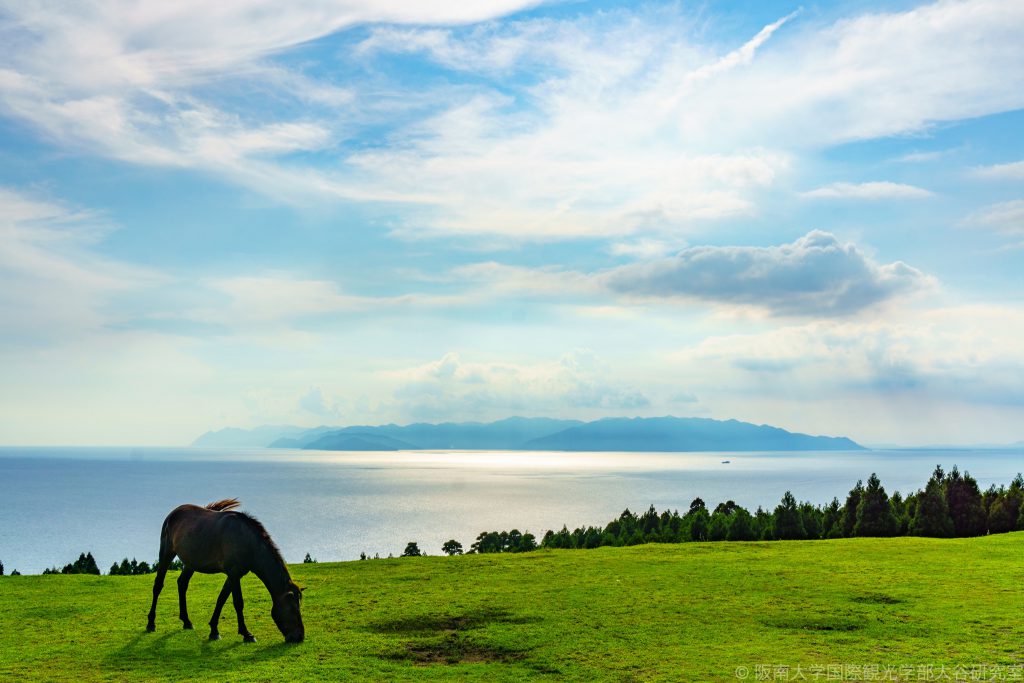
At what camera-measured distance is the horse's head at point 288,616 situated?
1316 cm

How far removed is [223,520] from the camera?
13.9m

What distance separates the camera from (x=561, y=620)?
14.7m

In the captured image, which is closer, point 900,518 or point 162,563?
point 162,563

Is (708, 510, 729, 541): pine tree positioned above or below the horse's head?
below

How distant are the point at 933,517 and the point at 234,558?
34.1 metres

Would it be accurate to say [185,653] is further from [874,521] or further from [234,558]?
[874,521]

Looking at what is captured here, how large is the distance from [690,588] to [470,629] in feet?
21.9

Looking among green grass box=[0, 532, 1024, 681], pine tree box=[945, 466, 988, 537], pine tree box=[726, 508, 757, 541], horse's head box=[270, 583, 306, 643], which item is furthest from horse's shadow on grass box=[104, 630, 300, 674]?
pine tree box=[945, 466, 988, 537]

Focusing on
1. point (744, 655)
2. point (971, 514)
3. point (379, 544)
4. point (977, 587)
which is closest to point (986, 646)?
point (744, 655)

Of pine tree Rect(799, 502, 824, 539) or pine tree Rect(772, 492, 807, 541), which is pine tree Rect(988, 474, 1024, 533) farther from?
pine tree Rect(772, 492, 807, 541)

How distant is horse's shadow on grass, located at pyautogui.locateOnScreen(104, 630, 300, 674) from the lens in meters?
11.5

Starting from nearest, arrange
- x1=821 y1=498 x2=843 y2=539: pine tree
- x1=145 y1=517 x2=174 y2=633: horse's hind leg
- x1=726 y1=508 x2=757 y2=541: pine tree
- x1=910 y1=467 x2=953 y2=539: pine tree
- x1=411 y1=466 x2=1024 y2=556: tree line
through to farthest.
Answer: x1=145 y1=517 x2=174 y2=633: horse's hind leg < x1=910 y1=467 x2=953 y2=539: pine tree < x1=411 y1=466 x2=1024 y2=556: tree line < x1=726 y1=508 x2=757 y2=541: pine tree < x1=821 y1=498 x2=843 y2=539: pine tree

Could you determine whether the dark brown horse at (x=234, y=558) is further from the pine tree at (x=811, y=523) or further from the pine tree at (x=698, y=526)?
the pine tree at (x=811, y=523)

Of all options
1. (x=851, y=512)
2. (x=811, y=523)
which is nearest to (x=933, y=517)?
(x=851, y=512)
